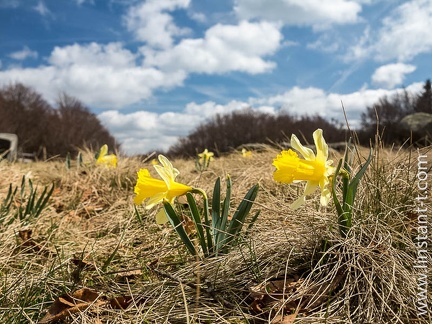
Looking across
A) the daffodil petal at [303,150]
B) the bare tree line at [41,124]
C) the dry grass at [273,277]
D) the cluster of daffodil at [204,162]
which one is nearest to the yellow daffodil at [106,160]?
the cluster of daffodil at [204,162]

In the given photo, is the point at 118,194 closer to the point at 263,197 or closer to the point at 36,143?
the point at 263,197

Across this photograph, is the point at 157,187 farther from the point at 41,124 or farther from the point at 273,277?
the point at 41,124

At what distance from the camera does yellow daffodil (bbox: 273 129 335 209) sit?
4.55 ft

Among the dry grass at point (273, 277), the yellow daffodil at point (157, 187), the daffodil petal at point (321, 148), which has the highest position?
the daffodil petal at point (321, 148)

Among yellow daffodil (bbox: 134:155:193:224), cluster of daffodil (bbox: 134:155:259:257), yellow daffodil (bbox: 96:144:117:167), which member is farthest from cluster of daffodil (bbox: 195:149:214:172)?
yellow daffodil (bbox: 134:155:193:224)

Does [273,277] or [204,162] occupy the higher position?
[204,162]

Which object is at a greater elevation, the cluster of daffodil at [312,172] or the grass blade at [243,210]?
the cluster of daffodil at [312,172]

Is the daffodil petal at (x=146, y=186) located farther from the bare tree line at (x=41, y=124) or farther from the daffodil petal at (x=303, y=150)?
the bare tree line at (x=41, y=124)

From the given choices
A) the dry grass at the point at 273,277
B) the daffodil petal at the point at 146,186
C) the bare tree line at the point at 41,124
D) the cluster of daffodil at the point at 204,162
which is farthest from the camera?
the bare tree line at the point at 41,124

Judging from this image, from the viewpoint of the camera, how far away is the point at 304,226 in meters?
1.61

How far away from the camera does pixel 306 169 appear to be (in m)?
1.41

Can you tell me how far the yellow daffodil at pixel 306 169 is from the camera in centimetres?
139

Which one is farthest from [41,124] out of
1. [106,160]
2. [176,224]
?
[176,224]

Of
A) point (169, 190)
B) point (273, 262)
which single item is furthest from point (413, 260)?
point (169, 190)
